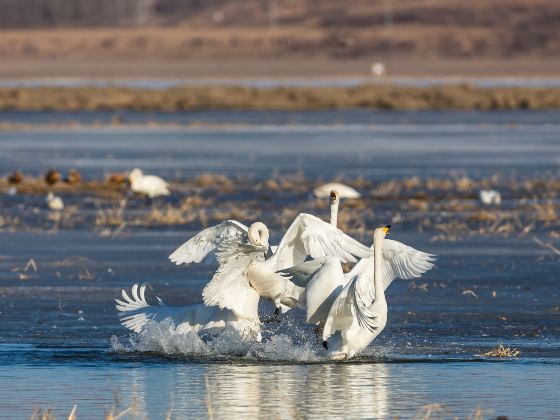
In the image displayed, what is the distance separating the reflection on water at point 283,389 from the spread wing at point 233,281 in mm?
557

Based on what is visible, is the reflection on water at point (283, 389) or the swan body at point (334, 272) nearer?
the reflection on water at point (283, 389)

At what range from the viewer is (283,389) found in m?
8.98

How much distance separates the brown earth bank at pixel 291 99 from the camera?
4609 cm

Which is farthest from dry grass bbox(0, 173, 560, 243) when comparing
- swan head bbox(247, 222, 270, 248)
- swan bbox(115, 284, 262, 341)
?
swan head bbox(247, 222, 270, 248)

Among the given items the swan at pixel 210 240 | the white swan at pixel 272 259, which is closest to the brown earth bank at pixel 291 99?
the swan at pixel 210 240

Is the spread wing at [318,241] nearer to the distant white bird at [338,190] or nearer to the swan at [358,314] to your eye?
the swan at [358,314]

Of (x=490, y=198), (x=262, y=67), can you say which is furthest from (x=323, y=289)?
(x=262, y=67)

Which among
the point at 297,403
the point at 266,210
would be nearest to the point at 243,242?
the point at 297,403

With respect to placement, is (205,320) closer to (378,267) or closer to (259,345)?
(259,345)

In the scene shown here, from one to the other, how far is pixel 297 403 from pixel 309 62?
7633cm

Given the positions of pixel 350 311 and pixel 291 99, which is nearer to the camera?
pixel 350 311

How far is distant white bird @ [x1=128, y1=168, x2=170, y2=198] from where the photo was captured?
20531 millimetres

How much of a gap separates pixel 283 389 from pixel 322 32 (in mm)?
94068

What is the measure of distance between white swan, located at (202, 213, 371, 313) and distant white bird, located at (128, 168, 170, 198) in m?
9.97
